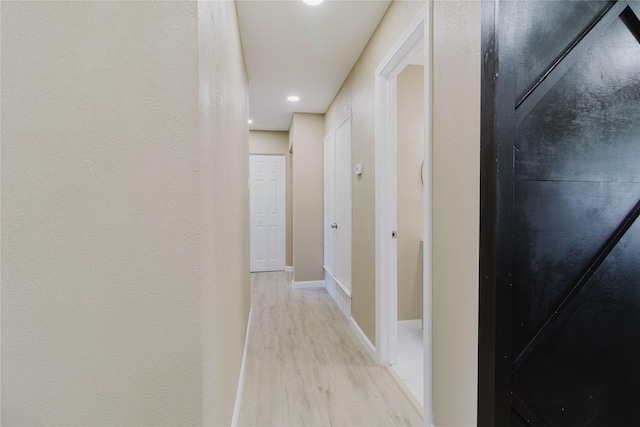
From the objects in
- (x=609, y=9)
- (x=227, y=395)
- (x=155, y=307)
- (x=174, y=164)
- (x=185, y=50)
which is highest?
(x=609, y=9)

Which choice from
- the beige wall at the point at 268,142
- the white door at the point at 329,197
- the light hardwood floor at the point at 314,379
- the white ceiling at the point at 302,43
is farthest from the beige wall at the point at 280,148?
the light hardwood floor at the point at 314,379

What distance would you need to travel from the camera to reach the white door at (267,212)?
563 centimetres

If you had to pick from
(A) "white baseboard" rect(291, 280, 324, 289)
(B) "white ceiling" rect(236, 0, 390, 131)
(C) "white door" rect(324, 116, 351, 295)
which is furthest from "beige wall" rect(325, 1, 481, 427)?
(A) "white baseboard" rect(291, 280, 324, 289)

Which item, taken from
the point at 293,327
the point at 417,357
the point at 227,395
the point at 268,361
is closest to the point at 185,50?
the point at 227,395

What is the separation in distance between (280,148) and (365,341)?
394 cm

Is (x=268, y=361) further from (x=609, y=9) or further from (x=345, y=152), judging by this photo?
(x=609, y=9)

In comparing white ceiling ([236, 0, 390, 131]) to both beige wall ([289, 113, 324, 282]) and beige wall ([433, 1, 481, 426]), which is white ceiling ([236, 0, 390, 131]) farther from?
beige wall ([433, 1, 481, 426])

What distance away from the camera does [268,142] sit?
222 inches

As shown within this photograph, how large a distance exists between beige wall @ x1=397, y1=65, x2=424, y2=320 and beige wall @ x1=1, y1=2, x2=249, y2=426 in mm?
2420

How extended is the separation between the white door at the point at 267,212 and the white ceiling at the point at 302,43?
5.93ft

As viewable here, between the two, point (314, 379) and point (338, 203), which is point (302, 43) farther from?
point (314, 379)

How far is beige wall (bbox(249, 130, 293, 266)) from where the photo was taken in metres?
5.59

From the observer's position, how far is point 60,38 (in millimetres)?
897

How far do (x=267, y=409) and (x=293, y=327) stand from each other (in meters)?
1.25
